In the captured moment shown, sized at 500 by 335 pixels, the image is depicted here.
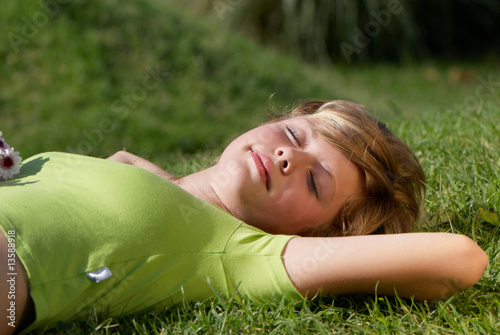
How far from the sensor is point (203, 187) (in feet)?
7.57

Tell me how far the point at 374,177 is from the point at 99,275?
114 centimetres

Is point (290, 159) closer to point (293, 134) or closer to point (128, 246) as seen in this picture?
point (293, 134)

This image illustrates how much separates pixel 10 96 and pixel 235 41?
2.80 meters

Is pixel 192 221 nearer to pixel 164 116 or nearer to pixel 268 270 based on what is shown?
pixel 268 270

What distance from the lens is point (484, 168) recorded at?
273 centimetres

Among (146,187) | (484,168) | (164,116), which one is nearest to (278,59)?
(164,116)

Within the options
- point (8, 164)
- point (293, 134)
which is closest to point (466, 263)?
point (293, 134)

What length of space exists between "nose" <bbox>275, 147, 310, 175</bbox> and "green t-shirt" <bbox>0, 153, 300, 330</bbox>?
271 millimetres

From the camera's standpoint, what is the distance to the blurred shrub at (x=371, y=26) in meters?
8.62
